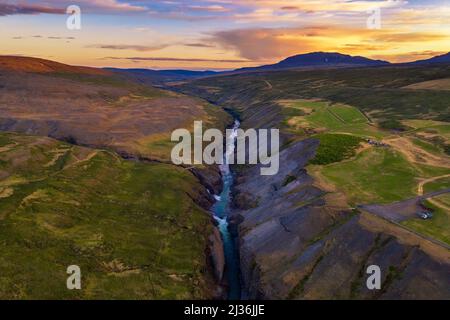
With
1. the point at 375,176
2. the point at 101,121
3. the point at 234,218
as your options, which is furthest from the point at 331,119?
the point at 101,121

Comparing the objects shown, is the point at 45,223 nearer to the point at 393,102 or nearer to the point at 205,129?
the point at 205,129

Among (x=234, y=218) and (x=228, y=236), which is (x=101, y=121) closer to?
(x=234, y=218)

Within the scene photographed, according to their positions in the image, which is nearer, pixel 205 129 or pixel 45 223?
pixel 45 223

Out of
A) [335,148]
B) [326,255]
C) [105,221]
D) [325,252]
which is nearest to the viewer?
[326,255]

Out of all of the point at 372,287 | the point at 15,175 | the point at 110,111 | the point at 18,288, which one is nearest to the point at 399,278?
the point at 372,287

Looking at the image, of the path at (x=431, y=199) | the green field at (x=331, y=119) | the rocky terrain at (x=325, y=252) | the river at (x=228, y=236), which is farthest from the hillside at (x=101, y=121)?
the path at (x=431, y=199)
